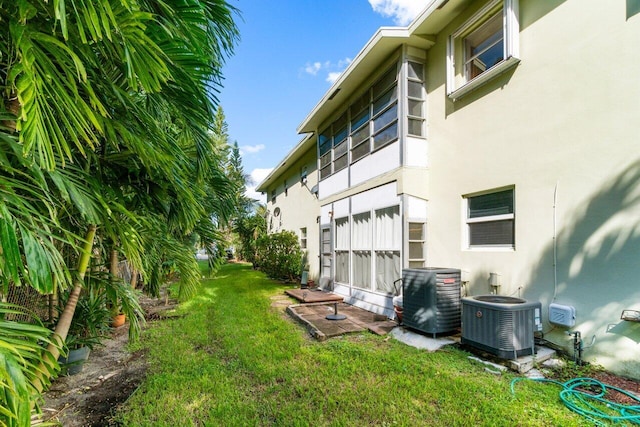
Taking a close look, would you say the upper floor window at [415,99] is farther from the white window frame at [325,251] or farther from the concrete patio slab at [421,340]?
the white window frame at [325,251]

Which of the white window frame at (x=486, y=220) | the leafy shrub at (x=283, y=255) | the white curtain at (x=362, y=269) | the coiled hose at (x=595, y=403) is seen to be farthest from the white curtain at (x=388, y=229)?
the leafy shrub at (x=283, y=255)

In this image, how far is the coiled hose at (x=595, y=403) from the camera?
2.80m

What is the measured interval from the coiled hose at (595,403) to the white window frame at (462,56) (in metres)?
4.57

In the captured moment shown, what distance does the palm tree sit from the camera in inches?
61.2

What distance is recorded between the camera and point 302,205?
47.3 feet

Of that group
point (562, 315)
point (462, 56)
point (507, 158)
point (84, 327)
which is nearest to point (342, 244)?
point (507, 158)

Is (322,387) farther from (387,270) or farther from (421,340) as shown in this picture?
(387,270)

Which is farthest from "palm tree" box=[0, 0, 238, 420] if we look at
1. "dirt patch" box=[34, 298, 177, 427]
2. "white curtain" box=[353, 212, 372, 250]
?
"white curtain" box=[353, 212, 372, 250]

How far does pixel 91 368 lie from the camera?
14.4ft

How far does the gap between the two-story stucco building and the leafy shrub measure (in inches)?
176

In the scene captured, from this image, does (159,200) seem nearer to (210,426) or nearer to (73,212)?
(73,212)

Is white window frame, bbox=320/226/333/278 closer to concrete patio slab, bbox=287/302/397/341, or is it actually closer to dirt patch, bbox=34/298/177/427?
concrete patio slab, bbox=287/302/397/341

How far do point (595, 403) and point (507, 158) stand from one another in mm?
3436

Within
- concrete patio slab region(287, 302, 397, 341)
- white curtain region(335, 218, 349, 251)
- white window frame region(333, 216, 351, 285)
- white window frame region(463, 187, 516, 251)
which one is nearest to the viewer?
white window frame region(463, 187, 516, 251)
